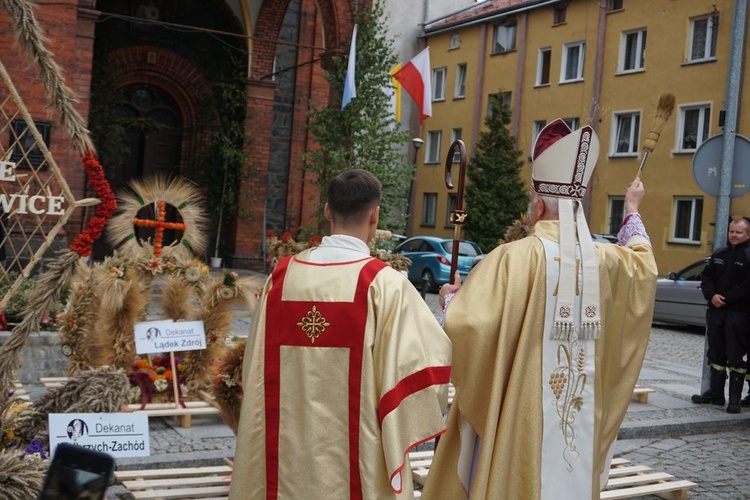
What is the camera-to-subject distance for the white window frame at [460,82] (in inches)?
1483

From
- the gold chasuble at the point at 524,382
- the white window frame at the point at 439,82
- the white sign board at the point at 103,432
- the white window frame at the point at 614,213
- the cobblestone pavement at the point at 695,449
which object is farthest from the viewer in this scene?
the white window frame at the point at 439,82

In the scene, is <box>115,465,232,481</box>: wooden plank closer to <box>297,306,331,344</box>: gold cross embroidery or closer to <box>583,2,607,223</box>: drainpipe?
<box>297,306,331,344</box>: gold cross embroidery

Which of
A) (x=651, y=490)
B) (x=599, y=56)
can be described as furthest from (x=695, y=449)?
(x=599, y=56)

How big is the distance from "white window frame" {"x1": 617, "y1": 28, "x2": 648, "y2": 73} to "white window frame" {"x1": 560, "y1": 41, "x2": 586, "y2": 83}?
1.69 meters

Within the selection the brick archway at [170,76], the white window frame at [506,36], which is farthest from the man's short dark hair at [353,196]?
the white window frame at [506,36]

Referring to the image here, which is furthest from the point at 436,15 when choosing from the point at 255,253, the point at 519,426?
the point at 519,426

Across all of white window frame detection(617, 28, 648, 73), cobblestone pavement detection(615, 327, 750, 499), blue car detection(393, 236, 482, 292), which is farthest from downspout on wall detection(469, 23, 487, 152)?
cobblestone pavement detection(615, 327, 750, 499)

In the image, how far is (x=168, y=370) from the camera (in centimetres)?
715

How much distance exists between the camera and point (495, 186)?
3164cm

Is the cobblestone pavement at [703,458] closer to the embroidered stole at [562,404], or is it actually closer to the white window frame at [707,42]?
the embroidered stole at [562,404]

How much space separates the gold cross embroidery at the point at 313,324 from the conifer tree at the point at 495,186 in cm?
2759

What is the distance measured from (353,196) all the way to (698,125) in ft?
86.6

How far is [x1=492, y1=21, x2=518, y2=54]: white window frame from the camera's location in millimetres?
35031

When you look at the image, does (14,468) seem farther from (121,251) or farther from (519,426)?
(121,251)
